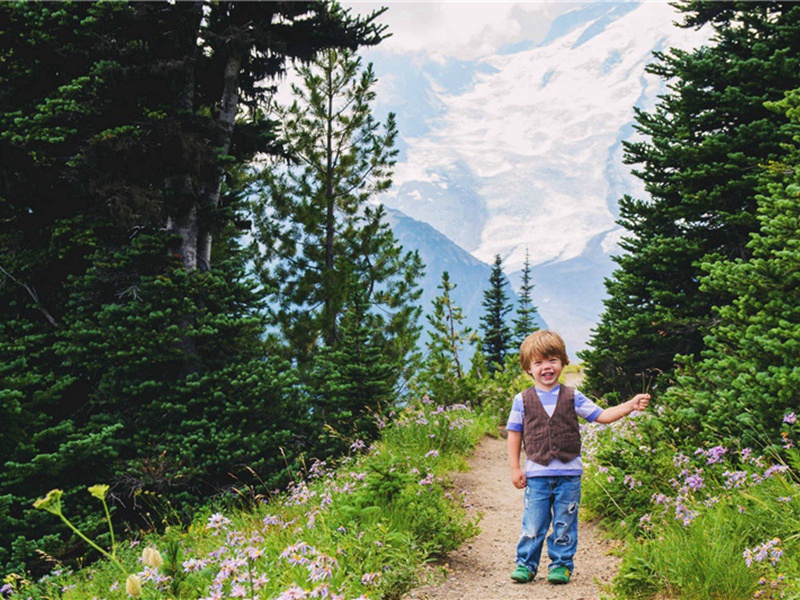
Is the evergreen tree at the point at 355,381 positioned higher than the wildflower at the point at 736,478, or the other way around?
the wildflower at the point at 736,478

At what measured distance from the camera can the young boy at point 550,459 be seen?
14.5 ft

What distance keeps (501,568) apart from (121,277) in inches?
321

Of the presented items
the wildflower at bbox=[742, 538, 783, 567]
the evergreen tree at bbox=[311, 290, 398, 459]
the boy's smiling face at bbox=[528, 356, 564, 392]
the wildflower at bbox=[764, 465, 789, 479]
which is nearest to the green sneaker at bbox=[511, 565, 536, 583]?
the boy's smiling face at bbox=[528, 356, 564, 392]

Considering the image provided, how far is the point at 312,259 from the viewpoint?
1908 centimetres

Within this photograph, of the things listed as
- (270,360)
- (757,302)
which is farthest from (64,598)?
(757,302)

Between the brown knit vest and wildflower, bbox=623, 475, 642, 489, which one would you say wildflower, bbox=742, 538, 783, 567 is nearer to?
the brown knit vest

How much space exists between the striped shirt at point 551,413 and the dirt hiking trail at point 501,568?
0.77 metres

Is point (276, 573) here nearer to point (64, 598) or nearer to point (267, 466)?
point (64, 598)

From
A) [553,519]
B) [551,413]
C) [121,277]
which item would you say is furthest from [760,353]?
[121,277]

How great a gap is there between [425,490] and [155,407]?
613cm

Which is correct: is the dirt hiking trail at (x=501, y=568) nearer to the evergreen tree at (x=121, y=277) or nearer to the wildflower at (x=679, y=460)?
the wildflower at (x=679, y=460)

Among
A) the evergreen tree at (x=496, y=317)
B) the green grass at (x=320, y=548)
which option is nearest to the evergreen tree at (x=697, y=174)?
the green grass at (x=320, y=548)

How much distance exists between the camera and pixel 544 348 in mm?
4516

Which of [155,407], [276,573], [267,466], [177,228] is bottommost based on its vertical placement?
[267,466]
